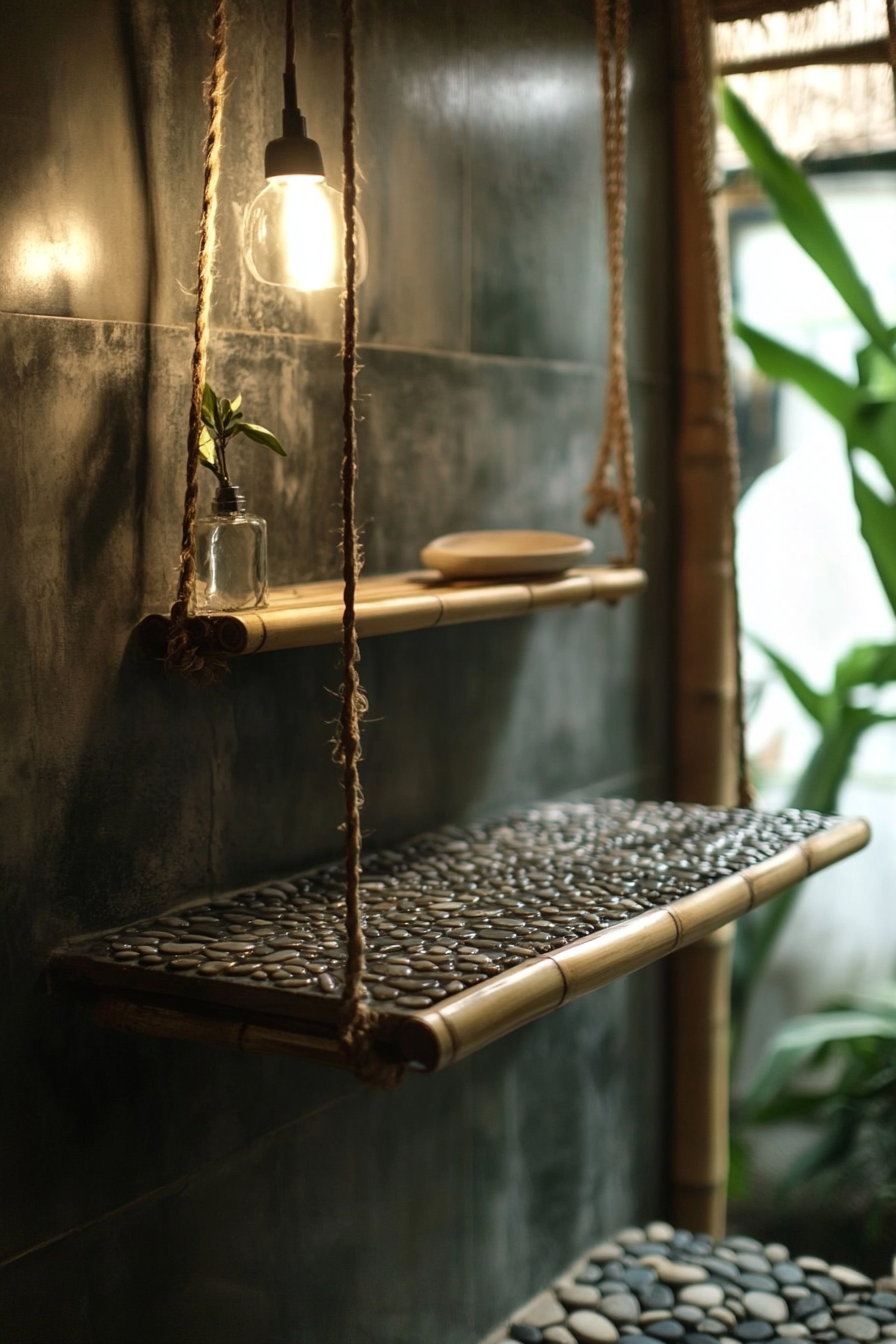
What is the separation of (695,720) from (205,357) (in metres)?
1.35

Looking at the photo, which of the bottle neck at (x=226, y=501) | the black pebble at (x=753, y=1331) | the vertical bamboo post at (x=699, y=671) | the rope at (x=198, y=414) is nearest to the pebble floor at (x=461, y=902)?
the rope at (x=198, y=414)

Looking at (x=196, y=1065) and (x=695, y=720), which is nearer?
(x=196, y=1065)

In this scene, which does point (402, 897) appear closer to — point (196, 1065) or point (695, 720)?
point (196, 1065)

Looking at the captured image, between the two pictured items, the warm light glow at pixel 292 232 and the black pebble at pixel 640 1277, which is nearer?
the warm light glow at pixel 292 232

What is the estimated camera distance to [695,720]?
8.27ft

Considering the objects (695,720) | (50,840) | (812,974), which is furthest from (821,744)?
(50,840)

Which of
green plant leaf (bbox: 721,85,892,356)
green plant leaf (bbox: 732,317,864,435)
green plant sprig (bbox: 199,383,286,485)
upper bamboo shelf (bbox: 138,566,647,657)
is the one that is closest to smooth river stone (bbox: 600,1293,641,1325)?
upper bamboo shelf (bbox: 138,566,647,657)

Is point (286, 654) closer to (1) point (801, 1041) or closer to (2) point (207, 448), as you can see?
(2) point (207, 448)

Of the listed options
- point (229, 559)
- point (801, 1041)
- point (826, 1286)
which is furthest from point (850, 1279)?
point (229, 559)

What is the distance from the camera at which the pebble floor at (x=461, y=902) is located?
124cm

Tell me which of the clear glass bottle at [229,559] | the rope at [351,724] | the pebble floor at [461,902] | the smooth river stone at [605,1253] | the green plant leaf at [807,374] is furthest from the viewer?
the green plant leaf at [807,374]

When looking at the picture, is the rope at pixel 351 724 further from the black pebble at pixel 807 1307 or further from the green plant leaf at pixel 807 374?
the green plant leaf at pixel 807 374

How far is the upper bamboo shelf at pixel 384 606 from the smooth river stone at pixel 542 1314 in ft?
3.25

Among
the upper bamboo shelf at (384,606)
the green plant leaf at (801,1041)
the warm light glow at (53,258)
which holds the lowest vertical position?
the green plant leaf at (801,1041)
